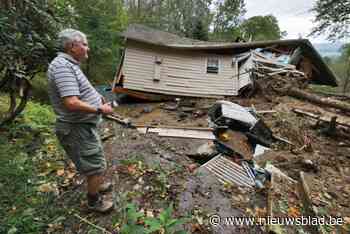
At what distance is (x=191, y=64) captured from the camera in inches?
448

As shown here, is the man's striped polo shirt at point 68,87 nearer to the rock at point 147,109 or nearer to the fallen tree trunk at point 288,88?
the rock at point 147,109

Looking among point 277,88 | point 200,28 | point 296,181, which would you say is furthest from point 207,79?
point 200,28

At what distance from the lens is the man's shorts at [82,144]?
2084 mm

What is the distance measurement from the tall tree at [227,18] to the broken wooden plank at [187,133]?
77.3ft

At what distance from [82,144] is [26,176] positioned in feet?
5.62

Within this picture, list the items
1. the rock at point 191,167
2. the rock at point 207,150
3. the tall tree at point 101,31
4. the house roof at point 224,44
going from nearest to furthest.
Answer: the rock at point 191,167 → the rock at point 207,150 → the house roof at point 224,44 → the tall tree at point 101,31

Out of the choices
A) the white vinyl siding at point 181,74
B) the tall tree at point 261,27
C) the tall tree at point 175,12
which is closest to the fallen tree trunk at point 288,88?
the white vinyl siding at point 181,74

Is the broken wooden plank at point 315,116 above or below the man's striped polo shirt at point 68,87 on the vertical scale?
below

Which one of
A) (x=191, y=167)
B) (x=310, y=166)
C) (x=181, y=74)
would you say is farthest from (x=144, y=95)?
(x=310, y=166)

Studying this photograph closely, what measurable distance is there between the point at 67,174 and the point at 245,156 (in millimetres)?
3689

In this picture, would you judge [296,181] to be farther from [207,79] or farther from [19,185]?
[207,79]

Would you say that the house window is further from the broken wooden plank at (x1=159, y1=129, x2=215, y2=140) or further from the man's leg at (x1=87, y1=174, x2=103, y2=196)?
the man's leg at (x1=87, y1=174, x2=103, y2=196)

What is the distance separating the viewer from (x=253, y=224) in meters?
2.67

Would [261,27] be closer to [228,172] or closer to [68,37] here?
[228,172]
